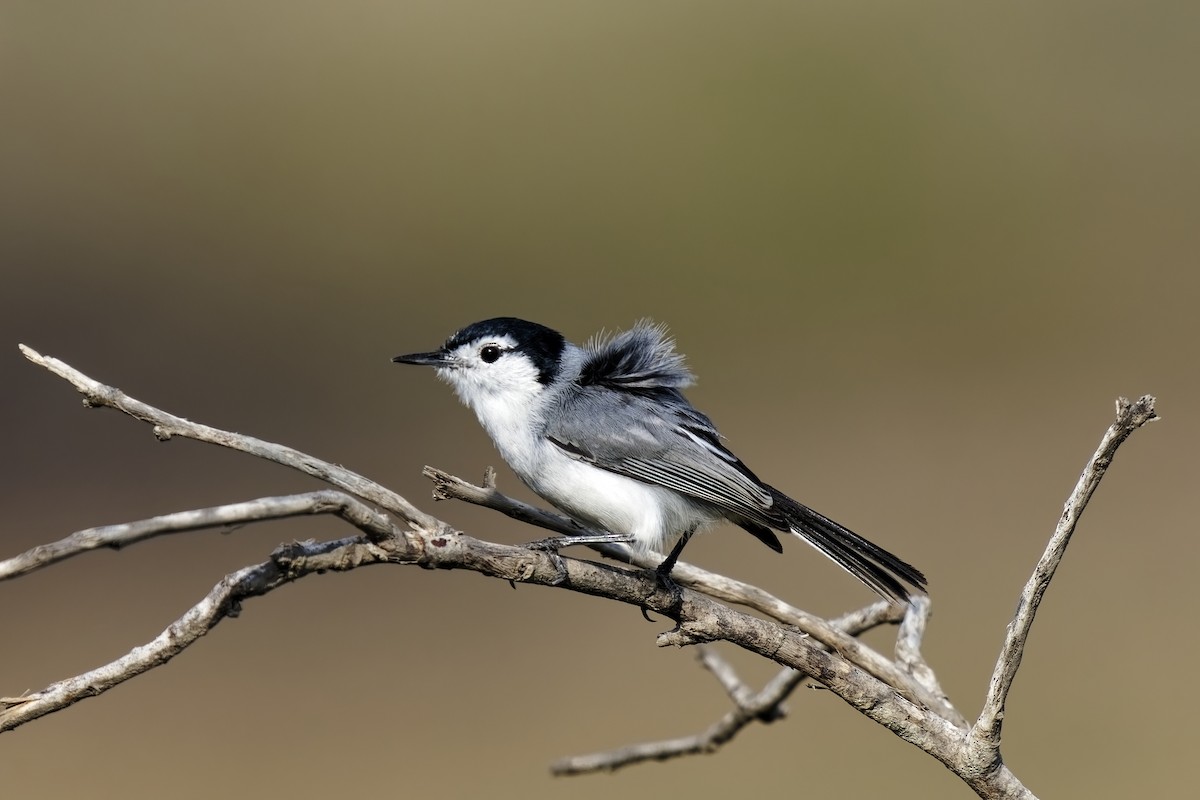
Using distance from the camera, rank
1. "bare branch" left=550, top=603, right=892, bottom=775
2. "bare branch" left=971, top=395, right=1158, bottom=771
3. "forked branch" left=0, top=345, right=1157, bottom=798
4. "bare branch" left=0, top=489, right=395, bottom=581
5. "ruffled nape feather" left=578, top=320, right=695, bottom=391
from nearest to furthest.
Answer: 1. "bare branch" left=0, top=489, right=395, bottom=581
2. "forked branch" left=0, top=345, right=1157, bottom=798
3. "bare branch" left=971, top=395, right=1158, bottom=771
4. "bare branch" left=550, top=603, right=892, bottom=775
5. "ruffled nape feather" left=578, top=320, right=695, bottom=391

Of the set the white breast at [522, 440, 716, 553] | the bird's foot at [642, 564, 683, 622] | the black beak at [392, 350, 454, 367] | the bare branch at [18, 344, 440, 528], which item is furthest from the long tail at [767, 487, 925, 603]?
the bare branch at [18, 344, 440, 528]

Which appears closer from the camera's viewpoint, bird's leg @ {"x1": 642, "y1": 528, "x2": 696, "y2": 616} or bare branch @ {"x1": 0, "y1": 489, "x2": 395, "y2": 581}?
bare branch @ {"x1": 0, "y1": 489, "x2": 395, "y2": 581}

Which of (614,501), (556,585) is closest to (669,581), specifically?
(556,585)

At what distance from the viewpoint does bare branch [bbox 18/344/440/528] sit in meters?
1.12

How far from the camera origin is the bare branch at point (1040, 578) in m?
1.14

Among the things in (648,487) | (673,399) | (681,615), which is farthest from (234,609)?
(673,399)

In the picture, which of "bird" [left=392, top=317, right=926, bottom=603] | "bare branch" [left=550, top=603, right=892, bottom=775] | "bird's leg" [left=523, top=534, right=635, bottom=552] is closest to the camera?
"bird's leg" [left=523, top=534, right=635, bottom=552]

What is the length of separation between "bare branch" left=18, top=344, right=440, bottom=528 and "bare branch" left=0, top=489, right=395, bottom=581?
0.06 metres

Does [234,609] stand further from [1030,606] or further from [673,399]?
[673,399]

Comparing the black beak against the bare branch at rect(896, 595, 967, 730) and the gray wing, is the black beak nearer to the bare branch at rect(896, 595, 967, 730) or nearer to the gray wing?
the gray wing

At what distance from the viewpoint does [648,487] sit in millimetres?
2238

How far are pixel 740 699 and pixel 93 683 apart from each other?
1.34m

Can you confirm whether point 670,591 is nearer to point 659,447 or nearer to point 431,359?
point 659,447

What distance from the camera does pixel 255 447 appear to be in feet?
3.67
